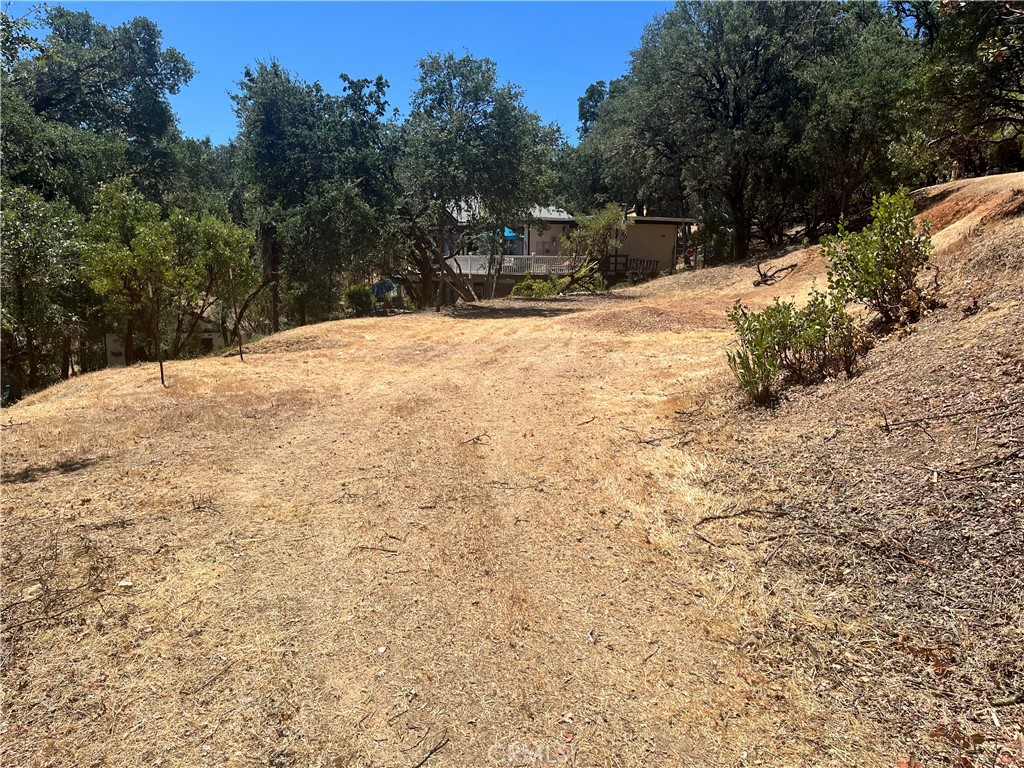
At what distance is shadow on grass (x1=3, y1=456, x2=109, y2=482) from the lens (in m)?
5.45

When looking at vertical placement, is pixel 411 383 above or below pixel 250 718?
above

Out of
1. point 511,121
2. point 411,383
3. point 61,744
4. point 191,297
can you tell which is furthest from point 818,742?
point 511,121

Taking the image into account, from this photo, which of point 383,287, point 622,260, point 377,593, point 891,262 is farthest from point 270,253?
point 377,593

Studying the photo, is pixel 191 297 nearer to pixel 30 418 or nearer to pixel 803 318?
pixel 30 418

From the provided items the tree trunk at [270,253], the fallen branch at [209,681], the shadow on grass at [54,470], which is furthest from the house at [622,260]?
the fallen branch at [209,681]

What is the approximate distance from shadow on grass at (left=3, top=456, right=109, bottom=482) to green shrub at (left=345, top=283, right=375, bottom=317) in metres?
20.2

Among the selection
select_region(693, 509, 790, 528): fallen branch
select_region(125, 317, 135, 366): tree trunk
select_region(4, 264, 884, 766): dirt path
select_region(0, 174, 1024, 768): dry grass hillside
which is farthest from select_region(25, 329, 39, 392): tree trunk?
select_region(693, 509, 790, 528): fallen branch

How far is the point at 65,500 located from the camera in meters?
4.86

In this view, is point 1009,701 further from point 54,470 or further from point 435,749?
point 54,470

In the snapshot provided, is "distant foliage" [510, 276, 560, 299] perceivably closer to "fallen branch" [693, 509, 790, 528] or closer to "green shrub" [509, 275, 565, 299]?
"green shrub" [509, 275, 565, 299]

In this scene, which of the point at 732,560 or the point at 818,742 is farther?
the point at 732,560

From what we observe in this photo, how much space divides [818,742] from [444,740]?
58.3 inches

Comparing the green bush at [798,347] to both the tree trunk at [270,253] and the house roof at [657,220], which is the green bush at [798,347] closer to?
the tree trunk at [270,253]

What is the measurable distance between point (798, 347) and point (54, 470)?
6938mm
